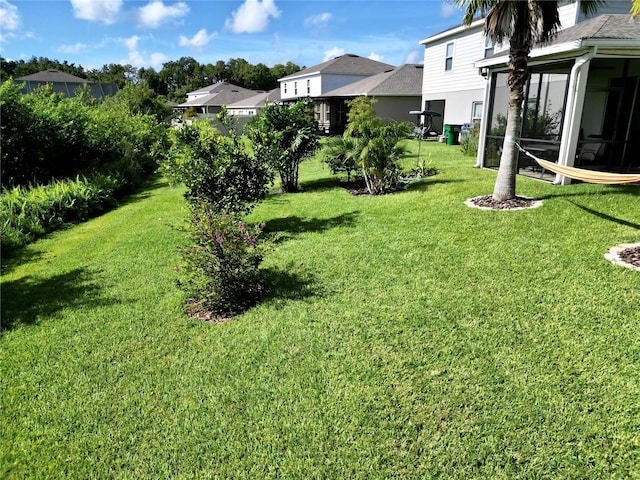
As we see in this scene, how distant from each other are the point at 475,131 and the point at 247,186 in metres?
11.3

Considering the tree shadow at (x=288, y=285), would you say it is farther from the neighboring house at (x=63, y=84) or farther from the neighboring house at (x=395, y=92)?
the neighboring house at (x=63, y=84)

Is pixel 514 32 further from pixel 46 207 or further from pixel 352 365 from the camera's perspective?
pixel 46 207

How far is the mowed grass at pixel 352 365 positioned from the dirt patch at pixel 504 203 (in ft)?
2.89

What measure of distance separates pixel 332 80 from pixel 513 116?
27.5m

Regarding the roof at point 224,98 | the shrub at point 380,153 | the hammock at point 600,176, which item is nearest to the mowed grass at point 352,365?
the hammock at point 600,176

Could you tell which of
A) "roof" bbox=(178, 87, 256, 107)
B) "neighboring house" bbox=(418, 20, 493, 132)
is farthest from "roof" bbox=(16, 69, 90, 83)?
"neighboring house" bbox=(418, 20, 493, 132)

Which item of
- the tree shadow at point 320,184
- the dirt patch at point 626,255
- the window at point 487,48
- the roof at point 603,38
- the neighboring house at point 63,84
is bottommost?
the tree shadow at point 320,184

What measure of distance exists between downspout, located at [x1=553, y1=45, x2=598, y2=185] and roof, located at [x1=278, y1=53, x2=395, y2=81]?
26519 millimetres

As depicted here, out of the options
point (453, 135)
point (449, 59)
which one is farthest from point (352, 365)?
point (449, 59)

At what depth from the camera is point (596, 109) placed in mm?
10430

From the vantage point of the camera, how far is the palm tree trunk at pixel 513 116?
7.08 meters

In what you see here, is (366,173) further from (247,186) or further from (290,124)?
(247,186)

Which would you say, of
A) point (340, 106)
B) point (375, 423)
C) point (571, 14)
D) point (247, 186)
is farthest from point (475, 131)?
point (340, 106)

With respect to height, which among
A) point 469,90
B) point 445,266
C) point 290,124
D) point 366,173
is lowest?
point 445,266
